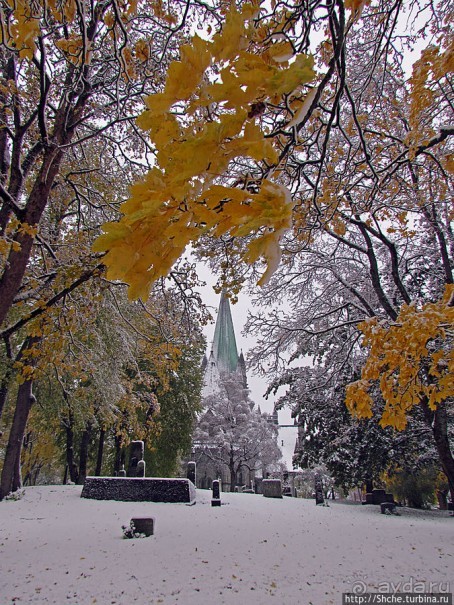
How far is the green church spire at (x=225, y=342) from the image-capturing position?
218 ft

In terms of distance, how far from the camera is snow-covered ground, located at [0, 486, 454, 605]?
4.75 meters

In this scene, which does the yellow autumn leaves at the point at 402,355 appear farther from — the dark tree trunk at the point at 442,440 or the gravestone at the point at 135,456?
the gravestone at the point at 135,456

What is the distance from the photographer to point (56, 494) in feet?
47.6

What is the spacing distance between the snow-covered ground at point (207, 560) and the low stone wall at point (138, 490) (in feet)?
10.4

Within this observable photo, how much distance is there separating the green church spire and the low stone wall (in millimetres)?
50347

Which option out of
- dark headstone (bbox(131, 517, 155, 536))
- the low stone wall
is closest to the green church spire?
the low stone wall

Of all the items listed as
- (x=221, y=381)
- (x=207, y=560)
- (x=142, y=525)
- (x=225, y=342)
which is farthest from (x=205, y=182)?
(x=225, y=342)

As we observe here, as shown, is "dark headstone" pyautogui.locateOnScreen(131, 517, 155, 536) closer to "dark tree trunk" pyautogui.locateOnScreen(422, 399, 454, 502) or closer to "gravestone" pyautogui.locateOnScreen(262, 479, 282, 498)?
"dark tree trunk" pyautogui.locateOnScreen(422, 399, 454, 502)

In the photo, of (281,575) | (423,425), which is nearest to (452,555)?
(281,575)

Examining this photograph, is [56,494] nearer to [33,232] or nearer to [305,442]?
[305,442]

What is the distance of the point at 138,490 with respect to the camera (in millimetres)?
14180

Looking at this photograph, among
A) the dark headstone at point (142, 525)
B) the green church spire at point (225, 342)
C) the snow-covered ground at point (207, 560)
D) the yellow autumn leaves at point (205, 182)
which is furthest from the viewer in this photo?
the green church spire at point (225, 342)

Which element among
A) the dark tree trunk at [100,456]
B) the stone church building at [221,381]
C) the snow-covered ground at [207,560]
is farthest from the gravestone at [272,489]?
the stone church building at [221,381]

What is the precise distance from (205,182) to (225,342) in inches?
2721
